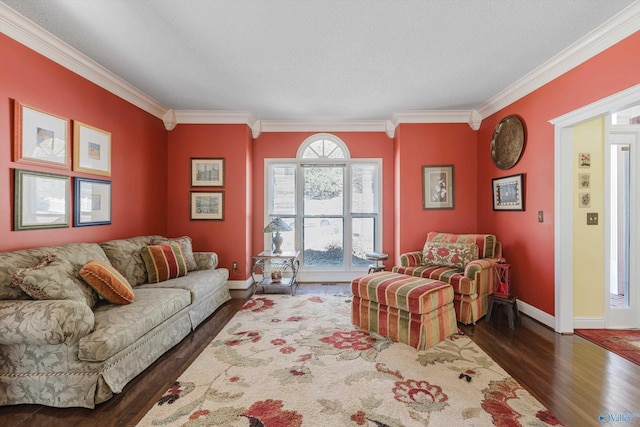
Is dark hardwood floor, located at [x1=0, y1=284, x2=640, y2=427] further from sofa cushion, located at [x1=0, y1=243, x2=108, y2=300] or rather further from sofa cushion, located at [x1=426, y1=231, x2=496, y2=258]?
sofa cushion, located at [x1=426, y1=231, x2=496, y2=258]

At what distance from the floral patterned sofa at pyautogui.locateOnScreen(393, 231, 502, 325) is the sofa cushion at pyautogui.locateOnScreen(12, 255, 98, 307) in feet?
10.5

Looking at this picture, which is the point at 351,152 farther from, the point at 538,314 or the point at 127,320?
the point at 127,320

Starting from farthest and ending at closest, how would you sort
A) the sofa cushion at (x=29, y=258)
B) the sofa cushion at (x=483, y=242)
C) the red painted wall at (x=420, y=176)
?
the red painted wall at (x=420, y=176)
the sofa cushion at (x=483, y=242)
the sofa cushion at (x=29, y=258)

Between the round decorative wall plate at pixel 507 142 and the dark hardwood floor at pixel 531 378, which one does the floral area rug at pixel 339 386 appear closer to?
the dark hardwood floor at pixel 531 378

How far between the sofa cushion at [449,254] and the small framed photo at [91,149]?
415 centimetres

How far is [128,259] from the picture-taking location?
10.2 feet

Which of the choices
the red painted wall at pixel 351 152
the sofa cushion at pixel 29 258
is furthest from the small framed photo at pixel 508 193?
the sofa cushion at pixel 29 258

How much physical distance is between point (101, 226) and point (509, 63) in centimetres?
487

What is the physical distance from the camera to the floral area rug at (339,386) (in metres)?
1.74

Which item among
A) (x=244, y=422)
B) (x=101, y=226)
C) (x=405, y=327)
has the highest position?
(x=101, y=226)

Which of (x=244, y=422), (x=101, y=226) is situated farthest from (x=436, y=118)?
(x=101, y=226)

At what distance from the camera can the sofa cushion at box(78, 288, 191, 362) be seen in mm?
1846

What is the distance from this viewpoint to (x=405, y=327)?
2.68 m

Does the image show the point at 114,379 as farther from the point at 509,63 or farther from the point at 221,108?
the point at 509,63
